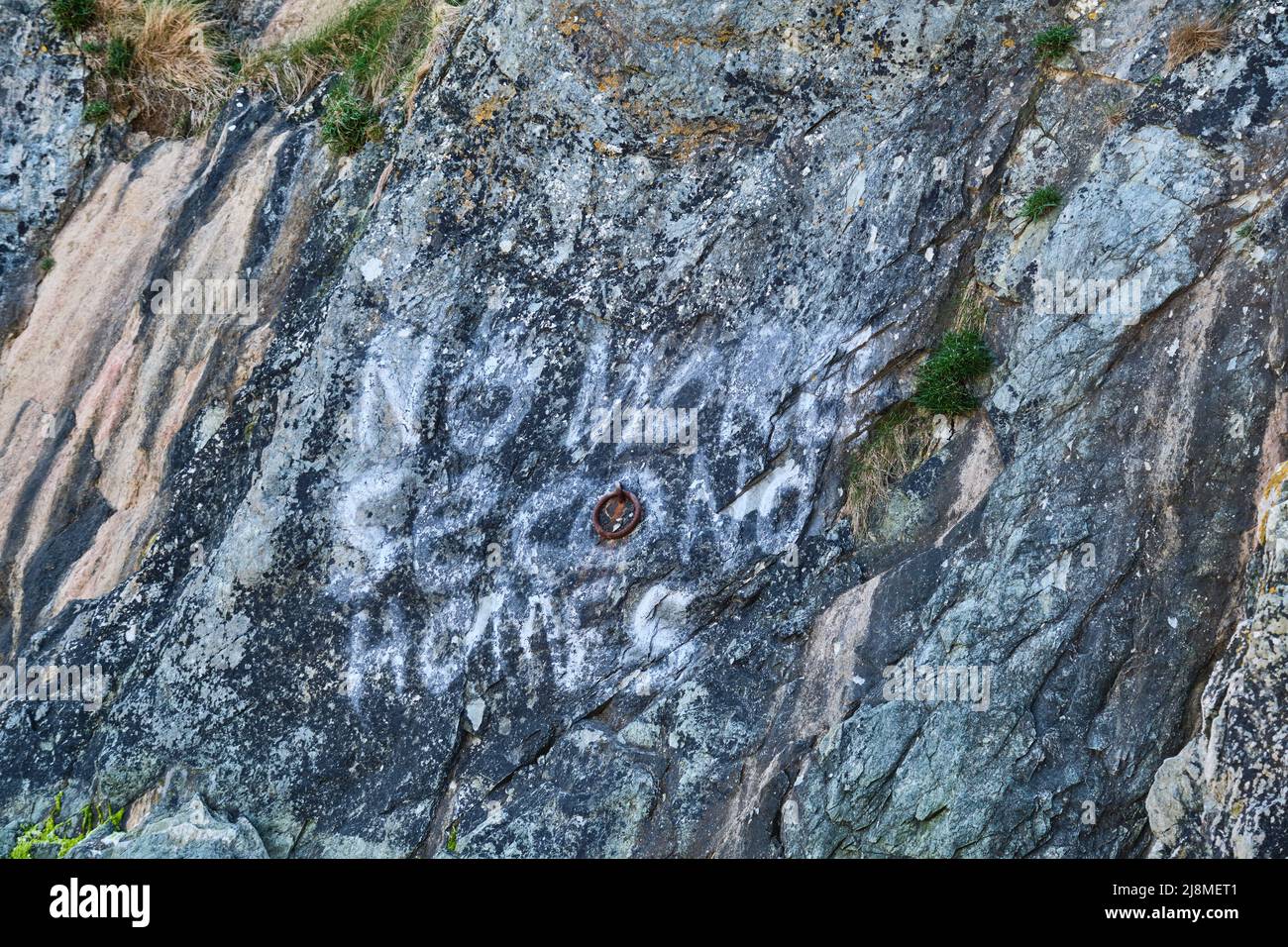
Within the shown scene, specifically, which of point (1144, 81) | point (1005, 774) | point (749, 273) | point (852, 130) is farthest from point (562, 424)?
point (1144, 81)

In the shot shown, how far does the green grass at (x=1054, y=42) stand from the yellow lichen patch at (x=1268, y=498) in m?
3.45

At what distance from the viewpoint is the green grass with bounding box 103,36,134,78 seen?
424 inches

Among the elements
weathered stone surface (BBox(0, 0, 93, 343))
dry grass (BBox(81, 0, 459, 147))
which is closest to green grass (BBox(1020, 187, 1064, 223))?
dry grass (BBox(81, 0, 459, 147))

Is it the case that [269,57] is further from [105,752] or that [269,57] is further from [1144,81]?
[1144,81]

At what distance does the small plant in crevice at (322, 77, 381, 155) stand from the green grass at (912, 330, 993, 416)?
4.72 metres

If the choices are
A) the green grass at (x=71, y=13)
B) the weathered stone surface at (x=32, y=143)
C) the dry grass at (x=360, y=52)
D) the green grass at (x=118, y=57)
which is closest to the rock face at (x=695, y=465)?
the dry grass at (x=360, y=52)

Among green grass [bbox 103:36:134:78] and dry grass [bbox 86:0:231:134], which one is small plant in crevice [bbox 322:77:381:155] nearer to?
dry grass [bbox 86:0:231:134]

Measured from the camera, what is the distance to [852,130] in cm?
893

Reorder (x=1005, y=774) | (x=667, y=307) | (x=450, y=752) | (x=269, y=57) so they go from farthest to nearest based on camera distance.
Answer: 1. (x=269, y=57)
2. (x=667, y=307)
3. (x=450, y=752)
4. (x=1005, y=774)

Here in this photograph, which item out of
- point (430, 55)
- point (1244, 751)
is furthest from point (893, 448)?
point (430, 55)

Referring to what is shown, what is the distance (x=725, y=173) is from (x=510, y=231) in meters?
1.63

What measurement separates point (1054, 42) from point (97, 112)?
788cm

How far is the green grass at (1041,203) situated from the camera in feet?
27.4

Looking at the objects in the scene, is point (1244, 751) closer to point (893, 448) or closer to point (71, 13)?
point (893, 448)
